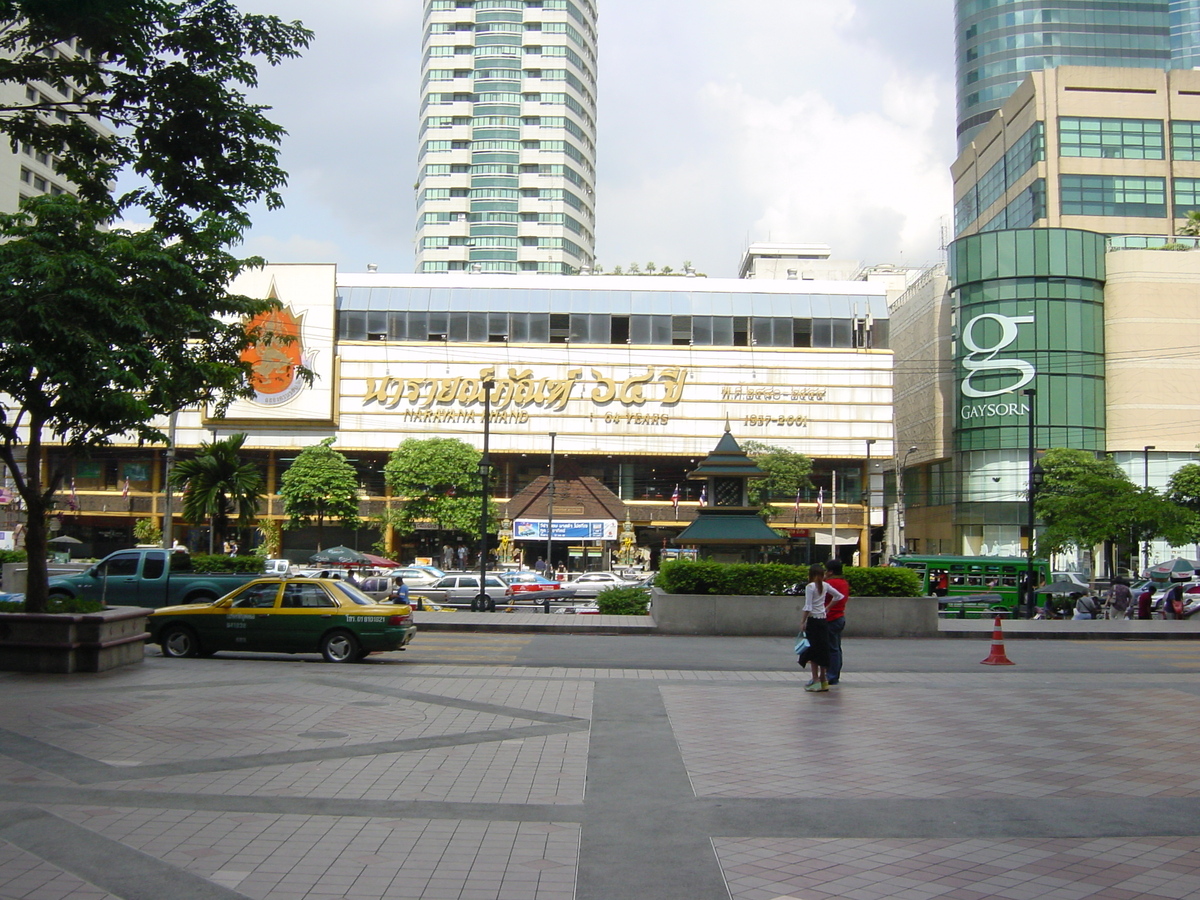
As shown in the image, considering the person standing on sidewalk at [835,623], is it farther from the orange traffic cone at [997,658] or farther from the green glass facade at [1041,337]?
the green glass facade at [1041,337]

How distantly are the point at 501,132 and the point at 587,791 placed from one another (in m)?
108

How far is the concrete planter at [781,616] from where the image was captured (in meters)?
24.7

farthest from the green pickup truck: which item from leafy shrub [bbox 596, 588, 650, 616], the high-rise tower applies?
the high-rise tower

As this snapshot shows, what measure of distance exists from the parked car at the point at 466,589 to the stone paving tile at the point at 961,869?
99.0 feet

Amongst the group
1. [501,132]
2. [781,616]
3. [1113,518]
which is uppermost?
[501,132]

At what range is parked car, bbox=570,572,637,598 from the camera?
1645 inches

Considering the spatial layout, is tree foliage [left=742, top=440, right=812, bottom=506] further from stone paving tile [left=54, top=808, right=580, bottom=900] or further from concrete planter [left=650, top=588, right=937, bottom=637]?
stone paving tile [left=54, top=808, right=580, bottom=900]

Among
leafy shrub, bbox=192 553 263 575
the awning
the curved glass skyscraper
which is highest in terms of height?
the curved glass skyscraper

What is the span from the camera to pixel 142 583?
24.6 metres

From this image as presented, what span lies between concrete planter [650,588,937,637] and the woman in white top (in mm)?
9604

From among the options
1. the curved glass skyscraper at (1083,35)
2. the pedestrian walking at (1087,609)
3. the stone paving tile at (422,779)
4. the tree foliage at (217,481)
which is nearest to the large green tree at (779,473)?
the pedestrian walking at (1087,609)

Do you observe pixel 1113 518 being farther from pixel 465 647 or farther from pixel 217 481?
pixel 217 481

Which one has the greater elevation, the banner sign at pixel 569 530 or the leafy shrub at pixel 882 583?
the banner sign at pixel 569 530

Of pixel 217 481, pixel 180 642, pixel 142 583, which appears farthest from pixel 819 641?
pixel 217 481
